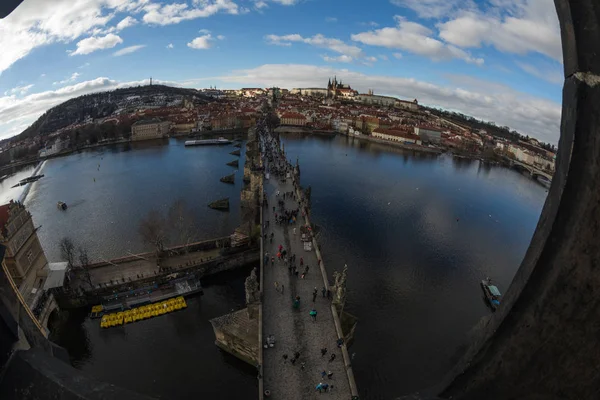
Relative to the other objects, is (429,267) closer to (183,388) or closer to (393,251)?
(393,251)

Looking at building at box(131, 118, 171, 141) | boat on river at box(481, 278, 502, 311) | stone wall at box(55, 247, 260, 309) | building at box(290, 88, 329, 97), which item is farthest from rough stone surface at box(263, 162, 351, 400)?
building at box(290, 88, 329, 97)

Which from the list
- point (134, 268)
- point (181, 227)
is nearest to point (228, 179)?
point (181, 227)

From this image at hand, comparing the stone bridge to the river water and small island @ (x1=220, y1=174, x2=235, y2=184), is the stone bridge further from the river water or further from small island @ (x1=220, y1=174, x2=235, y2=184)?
small island @ (x1=220, y1=174, x2=235, y2=184)

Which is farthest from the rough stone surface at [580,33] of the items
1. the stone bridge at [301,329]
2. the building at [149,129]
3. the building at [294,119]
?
the building at [294,119]

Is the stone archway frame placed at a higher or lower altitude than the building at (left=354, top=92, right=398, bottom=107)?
lower

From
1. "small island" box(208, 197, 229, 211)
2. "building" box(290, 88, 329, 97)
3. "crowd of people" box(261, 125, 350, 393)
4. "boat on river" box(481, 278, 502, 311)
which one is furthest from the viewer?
"building" box(290, 88, 329, 97)

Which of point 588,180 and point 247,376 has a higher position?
point 588,180

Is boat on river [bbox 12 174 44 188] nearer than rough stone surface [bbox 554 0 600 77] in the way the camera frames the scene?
No

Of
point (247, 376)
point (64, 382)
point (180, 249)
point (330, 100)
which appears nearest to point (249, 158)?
point (180, 249)

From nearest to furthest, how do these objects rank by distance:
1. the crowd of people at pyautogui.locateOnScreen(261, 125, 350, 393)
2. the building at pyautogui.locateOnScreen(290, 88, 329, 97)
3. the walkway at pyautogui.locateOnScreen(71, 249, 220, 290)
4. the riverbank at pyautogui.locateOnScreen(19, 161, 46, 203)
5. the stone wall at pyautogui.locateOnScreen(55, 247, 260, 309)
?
the crowd of people at pyautogui.locateOnScreen(261, 125, 350, 393), the stone wall at pyautogui.locateOnScreen(55, 247, 260, 309), the walkway at pyautogui.locateOnScreen(71, 249, 220, 290), the riverbank at pyautogui.locateOnScreen(19, 161, 46, 203), the building at pyautogui.locateOnScreen(290, 88, 329, 97)
